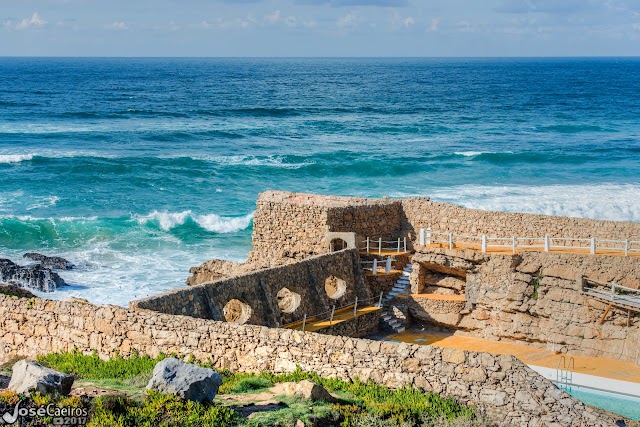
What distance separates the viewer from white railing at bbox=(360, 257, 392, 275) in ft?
89.8

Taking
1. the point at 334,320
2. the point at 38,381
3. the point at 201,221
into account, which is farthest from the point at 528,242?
the point at 201,221

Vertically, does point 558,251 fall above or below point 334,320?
above

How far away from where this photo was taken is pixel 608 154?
60.8 m

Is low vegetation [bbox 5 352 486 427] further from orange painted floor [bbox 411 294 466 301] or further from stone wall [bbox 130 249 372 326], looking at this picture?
orange painted floor [bbox 411 294 466 301]

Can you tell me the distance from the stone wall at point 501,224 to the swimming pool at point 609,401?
7.32 meters

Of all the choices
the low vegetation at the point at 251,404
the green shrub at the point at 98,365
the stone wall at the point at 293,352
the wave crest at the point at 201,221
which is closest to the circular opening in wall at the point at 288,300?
the stone wall at the point at 293,352

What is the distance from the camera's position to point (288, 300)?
24281mm

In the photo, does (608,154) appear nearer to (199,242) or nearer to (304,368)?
(199,242)

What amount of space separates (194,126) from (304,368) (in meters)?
64.0

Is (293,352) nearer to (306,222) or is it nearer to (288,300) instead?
(288,300)

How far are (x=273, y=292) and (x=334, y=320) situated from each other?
2428 mm

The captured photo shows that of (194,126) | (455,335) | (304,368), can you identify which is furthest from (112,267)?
(194,126)

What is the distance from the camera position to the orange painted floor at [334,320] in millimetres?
23223

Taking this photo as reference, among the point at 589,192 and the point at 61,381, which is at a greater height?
the point at 61,381
